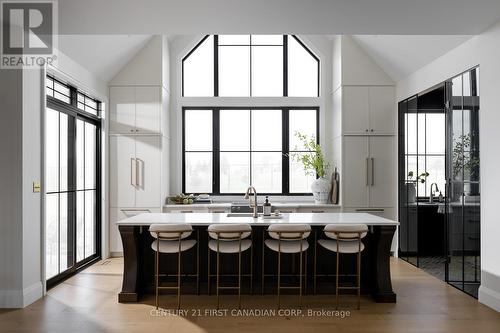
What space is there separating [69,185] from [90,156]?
843 millimetres

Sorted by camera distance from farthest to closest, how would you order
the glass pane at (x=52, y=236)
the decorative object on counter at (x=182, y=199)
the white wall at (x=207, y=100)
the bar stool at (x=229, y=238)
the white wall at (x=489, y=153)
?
the white wall at (x=207, y=100) < the decorative object on counter at (x=182, y=199) < the glass pane at (x=52, y=236) < the white wall at (x=489, y=153) < the bar stool at (x=229, y=238)

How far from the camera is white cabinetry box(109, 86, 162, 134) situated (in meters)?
6.43

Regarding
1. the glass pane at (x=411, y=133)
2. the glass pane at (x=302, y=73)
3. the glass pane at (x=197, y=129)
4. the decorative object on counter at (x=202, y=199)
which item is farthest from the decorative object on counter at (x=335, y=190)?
the glass pane at (x=197, y=129)

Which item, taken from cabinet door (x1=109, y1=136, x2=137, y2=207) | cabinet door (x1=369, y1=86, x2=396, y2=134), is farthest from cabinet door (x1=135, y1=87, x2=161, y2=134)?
cabinet door (x1=369, y1=86, x2=396, y2=134)

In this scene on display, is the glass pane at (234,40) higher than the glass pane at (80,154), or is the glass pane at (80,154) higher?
the glass pane at (234,40)

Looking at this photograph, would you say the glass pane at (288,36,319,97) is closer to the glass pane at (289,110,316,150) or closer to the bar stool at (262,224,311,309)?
the glass pane at (289,110,316,150)

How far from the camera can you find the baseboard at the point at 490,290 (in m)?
3.88

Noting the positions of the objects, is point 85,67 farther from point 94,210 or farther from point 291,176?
point 291,176

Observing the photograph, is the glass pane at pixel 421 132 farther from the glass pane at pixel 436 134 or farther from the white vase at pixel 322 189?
the white vase at pixel 322 189

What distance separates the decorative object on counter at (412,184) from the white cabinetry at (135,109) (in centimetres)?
402

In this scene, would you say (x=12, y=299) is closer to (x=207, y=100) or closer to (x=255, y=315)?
(x=255, y=315)

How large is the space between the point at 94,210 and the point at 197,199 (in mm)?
1661

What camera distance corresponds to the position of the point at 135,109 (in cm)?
645

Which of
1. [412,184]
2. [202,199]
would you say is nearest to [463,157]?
[412,184]
